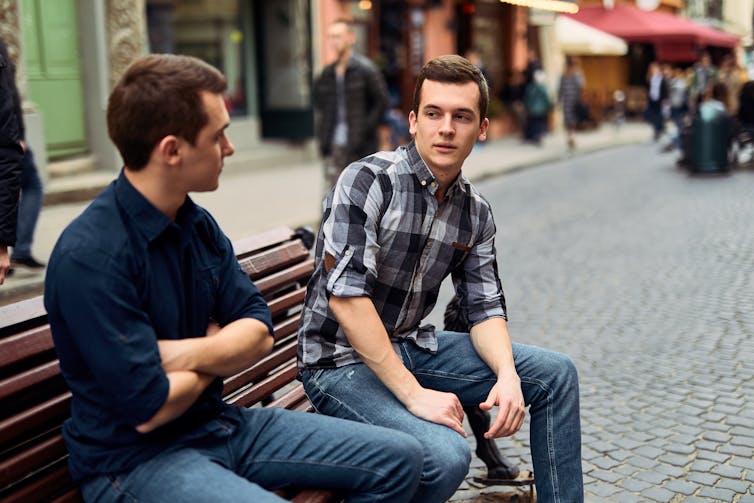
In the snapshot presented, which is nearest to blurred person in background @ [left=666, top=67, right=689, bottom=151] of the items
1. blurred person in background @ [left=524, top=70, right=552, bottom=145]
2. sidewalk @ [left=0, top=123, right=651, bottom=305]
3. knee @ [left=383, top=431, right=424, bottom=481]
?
sidewalk @ [left=0, top=123, right=651, bottom=305]

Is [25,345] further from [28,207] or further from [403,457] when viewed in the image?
[28,207]

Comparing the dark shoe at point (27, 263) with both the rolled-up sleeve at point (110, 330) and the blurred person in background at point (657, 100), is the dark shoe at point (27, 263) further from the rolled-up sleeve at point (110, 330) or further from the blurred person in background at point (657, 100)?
the blurred person in background at point (657, 100)

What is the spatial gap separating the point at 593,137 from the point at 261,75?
10.6m

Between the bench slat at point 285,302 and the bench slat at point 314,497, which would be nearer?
the bench slat at point 314,497

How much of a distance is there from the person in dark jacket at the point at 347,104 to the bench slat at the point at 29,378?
23.8 ft

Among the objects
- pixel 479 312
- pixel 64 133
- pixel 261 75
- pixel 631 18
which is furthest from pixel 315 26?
pixel 631 18

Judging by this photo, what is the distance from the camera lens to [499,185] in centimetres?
1400

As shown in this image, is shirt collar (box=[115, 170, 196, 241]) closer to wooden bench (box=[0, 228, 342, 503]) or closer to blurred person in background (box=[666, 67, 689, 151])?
wooden bench (box=[0, 228, 342, 503])

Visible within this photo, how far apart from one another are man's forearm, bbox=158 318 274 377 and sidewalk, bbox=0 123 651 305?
4574mm

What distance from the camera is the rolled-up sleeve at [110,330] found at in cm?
195

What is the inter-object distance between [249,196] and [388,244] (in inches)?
366

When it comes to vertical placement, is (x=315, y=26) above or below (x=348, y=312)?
above

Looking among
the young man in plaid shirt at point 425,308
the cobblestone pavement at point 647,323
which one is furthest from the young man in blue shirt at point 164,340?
the cobblestone pavement at point 647,323

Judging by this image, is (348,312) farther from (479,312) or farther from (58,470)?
(58,470)
